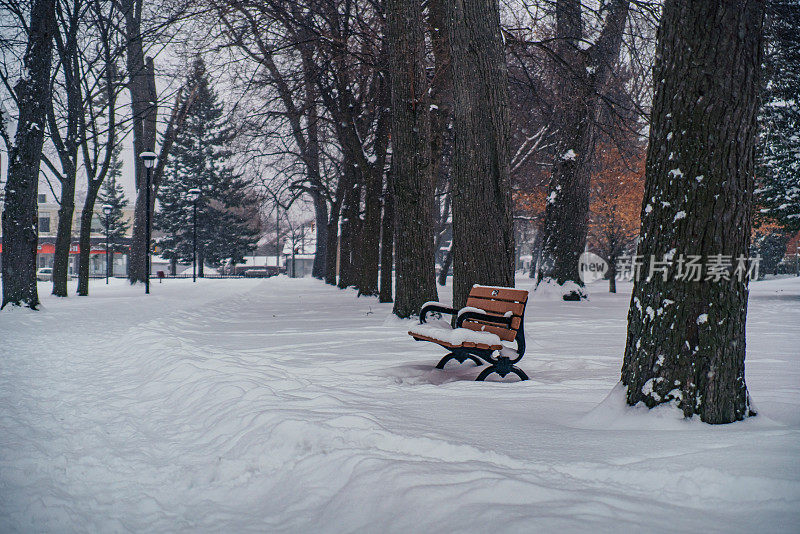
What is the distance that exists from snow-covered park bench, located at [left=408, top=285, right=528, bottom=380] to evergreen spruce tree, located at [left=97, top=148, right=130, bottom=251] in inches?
2222

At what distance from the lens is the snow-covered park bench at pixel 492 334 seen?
17.5 ft

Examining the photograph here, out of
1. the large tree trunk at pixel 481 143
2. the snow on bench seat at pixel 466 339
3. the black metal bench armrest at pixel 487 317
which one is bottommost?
the snow on bench seat at pixel 466 339

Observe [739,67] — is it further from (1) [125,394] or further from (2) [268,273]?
(2) [268,273]

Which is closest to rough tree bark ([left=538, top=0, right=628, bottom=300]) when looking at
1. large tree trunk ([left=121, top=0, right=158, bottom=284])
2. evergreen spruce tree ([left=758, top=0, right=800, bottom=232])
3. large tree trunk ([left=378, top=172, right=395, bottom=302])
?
large tree trunk ([left=378, top=172, right=395, bottom=302])

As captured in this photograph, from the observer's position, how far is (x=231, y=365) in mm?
6059

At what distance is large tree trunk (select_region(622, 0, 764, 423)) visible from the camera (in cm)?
343

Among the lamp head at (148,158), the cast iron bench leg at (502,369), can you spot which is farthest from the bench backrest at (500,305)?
the lamp head at (148,158)

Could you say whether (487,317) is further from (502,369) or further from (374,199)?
(374,199)

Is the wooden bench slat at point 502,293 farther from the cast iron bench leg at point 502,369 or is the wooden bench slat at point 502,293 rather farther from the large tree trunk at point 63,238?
the large tree trunk at point 63,238

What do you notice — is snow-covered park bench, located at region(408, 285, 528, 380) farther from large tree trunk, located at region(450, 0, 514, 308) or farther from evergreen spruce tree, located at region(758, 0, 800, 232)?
evergreen spruce tree, located at region(758, 0, 800, 232)

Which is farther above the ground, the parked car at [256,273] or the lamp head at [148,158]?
the lamp head at [148,158]

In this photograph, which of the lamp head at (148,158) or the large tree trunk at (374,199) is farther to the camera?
the lamp head at (148,158)

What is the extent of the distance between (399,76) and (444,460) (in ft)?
25.4

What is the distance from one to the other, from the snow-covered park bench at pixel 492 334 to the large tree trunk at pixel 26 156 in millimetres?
10174
